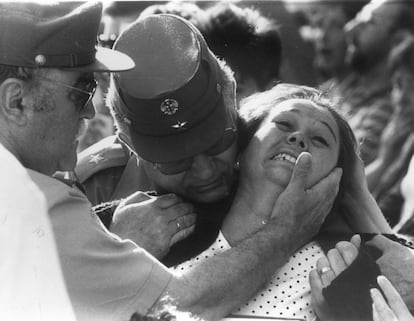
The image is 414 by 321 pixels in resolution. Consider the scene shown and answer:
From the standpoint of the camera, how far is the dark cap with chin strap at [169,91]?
6.23 feet

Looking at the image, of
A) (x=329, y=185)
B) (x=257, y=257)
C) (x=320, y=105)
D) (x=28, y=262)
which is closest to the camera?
(x=28, y=262)

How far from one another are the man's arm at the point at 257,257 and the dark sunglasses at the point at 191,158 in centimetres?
22

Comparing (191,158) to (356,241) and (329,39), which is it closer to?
(356,241)

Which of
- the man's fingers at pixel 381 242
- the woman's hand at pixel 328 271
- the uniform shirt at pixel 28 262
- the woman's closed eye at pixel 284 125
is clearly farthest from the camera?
the woman's closed eye at pixel 284 125

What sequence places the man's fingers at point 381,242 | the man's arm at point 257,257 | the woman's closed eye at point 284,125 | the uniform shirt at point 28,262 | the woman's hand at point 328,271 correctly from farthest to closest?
the woman's closed eye at point 284,125 < the man's fingers at point 381,242 < the woman's hand at point 328,271 < the man's arm at point 257,257 < the uniform shirt at point 28,262

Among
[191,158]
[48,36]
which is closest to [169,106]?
[191,158]

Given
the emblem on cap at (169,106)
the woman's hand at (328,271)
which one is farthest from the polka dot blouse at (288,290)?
the emblem on cap at (169,106)

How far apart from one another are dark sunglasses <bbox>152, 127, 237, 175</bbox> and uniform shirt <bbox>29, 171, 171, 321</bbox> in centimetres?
44

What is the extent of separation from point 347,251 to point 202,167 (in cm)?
44

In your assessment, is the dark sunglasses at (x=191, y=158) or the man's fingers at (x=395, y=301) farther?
the dark sunglasses at (x=191, y=158)

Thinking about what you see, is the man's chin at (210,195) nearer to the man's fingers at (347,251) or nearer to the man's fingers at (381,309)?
the man's fingers at (347,251)

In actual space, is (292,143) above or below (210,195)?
above

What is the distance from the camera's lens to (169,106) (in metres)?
1.90

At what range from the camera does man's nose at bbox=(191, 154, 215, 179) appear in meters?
2.02
